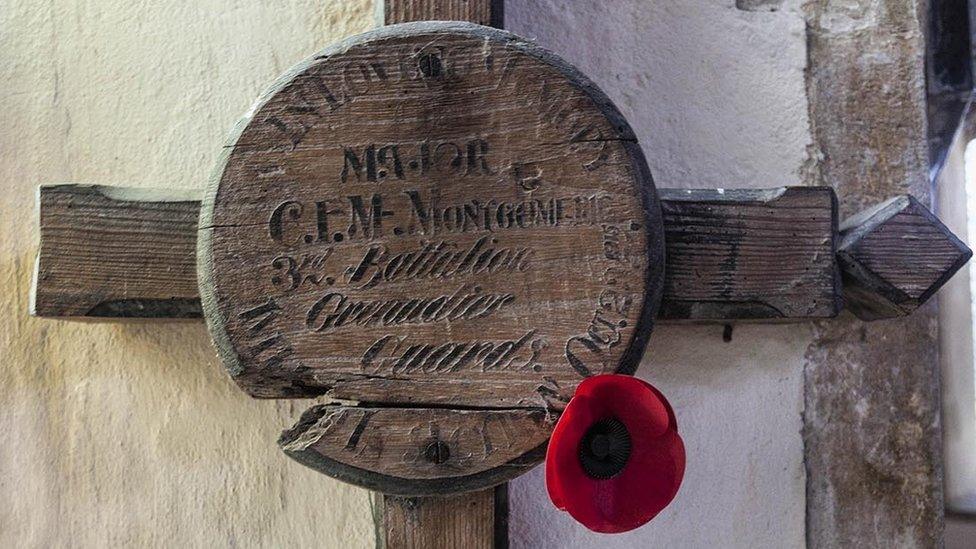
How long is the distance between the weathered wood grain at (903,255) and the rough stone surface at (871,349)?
149 mm

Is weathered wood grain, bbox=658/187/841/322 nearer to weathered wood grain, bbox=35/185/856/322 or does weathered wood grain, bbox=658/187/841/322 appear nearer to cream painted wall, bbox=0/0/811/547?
weathered wood grain, bbox=35/185/856/322

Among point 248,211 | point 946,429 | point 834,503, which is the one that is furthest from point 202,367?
point 946,429

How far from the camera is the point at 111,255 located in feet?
2.64

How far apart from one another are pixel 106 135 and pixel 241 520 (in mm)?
524

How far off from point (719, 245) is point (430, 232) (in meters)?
0.32

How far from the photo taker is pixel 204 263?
→ 29.2 inches

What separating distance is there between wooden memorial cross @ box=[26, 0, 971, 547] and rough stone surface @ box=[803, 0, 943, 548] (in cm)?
36

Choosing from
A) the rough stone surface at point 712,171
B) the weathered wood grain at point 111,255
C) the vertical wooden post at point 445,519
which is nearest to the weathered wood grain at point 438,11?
the vertical wooden post at point 445,519

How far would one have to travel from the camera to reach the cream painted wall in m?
0.96

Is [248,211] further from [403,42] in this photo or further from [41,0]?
[41,0]

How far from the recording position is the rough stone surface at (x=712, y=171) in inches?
37.8

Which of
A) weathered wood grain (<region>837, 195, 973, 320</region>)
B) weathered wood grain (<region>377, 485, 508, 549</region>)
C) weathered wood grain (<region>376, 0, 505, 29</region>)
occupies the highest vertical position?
weathered wood grain (<region>376, 0, 505, 29</region>)

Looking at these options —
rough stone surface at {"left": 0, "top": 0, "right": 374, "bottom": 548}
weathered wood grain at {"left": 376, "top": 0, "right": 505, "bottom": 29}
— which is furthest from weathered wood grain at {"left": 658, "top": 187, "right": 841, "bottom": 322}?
rough stone surface at {"left": 0, "top": 0, "right": 374, "bottom": 548}

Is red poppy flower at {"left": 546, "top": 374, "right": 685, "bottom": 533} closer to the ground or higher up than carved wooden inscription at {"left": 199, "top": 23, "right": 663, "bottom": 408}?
closer to the ground
